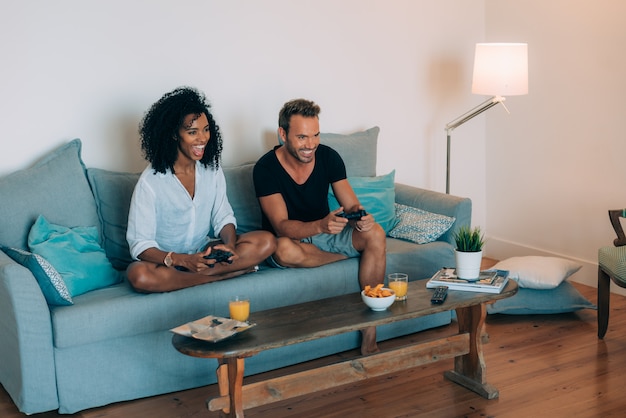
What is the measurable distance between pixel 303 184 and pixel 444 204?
0.80 m

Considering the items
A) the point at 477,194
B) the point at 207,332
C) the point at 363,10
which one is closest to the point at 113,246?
the point at 207,332

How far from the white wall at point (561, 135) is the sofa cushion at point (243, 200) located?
1.89 m

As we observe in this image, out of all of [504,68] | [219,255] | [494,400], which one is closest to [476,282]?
[494,400]

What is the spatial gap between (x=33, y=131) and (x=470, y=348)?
7.42ft

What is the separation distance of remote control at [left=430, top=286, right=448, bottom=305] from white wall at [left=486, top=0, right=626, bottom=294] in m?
1.71

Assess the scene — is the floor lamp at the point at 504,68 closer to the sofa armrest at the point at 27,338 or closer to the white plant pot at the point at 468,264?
the white plant pot at the point at 468,264

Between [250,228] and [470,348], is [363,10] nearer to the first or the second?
[250,228]

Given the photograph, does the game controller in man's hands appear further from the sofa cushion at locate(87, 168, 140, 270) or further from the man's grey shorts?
the sofa cushion at locate(87, 168, 140, 270)

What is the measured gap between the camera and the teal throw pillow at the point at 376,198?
409 cm

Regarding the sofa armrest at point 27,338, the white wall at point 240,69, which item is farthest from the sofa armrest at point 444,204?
the sofa armrest at point 27,338

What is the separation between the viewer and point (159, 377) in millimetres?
A: 3227

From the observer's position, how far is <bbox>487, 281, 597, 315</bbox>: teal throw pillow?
397 cm

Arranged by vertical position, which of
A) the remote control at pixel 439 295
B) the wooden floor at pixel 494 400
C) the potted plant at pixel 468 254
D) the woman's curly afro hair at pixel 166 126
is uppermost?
the woman's curly afro hair at pixel 166 126

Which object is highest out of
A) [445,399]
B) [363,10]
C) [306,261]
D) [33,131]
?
[363,10]
